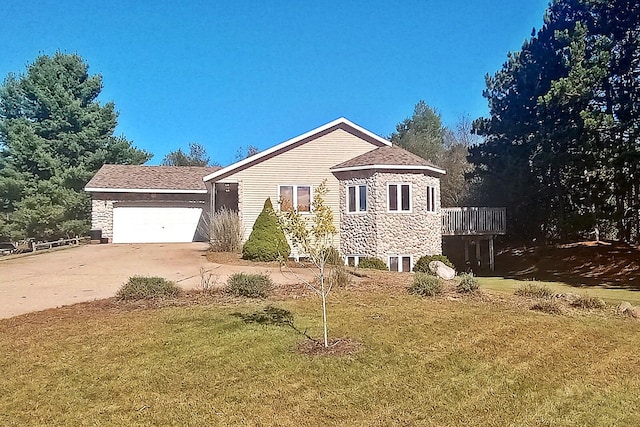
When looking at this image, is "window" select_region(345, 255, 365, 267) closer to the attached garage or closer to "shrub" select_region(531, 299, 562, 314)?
the attached garage

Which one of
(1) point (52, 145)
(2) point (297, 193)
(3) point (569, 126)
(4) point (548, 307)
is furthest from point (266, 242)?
(1) point (52, 145)

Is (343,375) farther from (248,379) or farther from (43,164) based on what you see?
(43,164)

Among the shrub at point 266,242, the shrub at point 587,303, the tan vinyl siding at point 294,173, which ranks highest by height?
the tan vinyl siding at point 294,173

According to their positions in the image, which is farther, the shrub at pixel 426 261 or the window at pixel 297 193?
the window at pixel 297 193

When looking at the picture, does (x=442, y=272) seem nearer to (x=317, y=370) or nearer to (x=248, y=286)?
(x=248, y=286)

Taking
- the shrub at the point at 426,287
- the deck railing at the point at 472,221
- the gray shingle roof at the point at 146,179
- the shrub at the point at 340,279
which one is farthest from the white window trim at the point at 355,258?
the gray shingle roof at the point at 146,179

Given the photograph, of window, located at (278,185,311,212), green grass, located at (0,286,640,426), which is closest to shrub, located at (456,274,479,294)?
green grass, located at (0,286,640,426)

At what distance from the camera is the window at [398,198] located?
64.3 ft

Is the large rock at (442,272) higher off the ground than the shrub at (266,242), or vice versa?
Answer: the shrub at (266,242)

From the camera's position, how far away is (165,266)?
50.4 feet

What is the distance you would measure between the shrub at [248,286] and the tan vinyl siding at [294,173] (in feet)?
33.2

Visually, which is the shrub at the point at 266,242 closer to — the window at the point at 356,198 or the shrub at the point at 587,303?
the window at the point at 356,198

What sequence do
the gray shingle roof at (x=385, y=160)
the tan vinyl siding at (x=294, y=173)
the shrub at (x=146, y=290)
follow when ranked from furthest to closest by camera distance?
1. the tan vinyl siding at (x=294, y=173)
2. the gray shingle roof at (x=385, y=160)
3. the shrub at (x=146, y=290)

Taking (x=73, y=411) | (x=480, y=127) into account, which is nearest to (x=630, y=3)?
(x=480, y=127)
